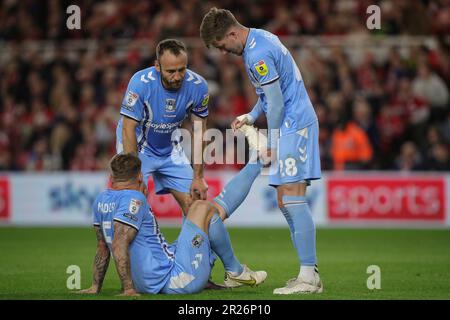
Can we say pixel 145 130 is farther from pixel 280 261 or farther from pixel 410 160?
pixel 410 160

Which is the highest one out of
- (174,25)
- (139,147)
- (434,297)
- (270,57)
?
(174,25)

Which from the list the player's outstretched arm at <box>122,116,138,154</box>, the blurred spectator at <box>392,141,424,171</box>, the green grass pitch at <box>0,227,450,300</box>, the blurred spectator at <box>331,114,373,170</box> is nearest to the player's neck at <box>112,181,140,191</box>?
the green grass pitch at <box>0,227,450,300</box>

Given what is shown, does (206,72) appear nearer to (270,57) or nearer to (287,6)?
(287,6)

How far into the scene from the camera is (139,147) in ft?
29.1

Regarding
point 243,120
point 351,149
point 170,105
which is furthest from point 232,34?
point 351,149

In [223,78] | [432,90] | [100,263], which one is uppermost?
[223,78]

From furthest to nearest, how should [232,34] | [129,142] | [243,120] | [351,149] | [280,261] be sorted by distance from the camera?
[351,149], [280,261], [129,142], [243,120], [232,34]

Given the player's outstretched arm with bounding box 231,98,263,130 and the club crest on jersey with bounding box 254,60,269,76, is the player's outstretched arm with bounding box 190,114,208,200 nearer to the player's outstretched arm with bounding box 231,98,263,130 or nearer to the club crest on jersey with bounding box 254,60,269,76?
the player's outstretched arm with bounding box 231,98,263,130

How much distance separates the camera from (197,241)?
23.6ft

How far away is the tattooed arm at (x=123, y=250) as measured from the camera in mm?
6895

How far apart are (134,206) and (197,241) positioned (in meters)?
0.61

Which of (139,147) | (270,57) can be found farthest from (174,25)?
(270,57)
